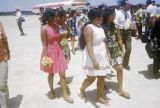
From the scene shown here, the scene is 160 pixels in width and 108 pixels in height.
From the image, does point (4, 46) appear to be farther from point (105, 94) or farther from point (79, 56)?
point (79, 56)

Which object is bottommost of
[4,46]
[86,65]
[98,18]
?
[86,65]

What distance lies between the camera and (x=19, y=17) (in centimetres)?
2158

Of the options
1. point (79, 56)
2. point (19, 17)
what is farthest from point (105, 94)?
point (19, 17)

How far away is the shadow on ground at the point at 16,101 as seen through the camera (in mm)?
6527

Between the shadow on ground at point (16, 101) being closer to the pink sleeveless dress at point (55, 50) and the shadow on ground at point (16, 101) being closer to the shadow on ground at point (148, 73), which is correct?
the pink sleeveless dress at point (55, 50)

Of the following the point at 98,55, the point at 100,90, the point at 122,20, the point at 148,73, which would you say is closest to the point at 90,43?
the point at 98,55

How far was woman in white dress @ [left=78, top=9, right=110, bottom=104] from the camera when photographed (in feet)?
18.5

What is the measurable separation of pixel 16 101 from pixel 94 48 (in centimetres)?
223

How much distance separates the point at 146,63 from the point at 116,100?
3.74 meters

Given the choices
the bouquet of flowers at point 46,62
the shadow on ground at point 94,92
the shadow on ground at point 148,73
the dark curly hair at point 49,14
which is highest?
the dark curly hair at point 49,14

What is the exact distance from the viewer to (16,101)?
678cm

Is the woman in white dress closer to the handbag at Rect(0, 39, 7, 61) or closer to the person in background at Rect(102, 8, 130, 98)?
the person in background at Rect(102, 8, 130, 98)

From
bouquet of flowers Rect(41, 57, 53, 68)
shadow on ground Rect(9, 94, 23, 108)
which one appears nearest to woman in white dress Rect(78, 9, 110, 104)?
bouquet of flowers Rect(41, 57, 53, 68)

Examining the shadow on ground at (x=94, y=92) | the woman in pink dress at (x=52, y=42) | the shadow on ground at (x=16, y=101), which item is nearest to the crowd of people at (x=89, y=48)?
the woman in pink dress at (x=52, y=42)
